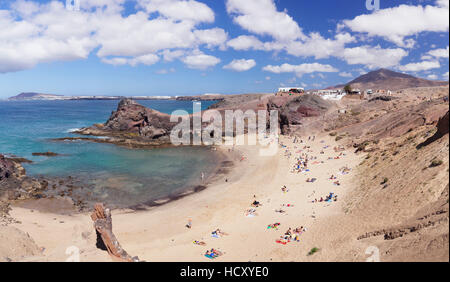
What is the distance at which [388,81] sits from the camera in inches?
6324

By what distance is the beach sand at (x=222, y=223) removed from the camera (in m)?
14.7

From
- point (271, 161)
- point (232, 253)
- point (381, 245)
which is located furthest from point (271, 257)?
point (271, 161)

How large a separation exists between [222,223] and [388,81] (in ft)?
575

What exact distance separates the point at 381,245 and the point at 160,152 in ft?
122

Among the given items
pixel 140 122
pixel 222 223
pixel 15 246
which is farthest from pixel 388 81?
pixel 15 246

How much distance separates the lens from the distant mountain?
14611cm

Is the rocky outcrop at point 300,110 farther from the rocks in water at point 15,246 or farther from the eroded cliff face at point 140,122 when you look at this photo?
the rocks in water at point 15,246

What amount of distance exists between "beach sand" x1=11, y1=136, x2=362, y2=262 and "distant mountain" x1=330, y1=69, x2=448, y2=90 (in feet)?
454

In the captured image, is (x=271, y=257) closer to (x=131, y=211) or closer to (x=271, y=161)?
(x=131, y=211)

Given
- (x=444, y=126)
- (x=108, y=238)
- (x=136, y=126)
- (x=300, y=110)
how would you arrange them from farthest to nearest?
1. (x=136, y=126)
2. (x=300, y=110)
3. (x=444, y=126)
4. (x=108, y=238)

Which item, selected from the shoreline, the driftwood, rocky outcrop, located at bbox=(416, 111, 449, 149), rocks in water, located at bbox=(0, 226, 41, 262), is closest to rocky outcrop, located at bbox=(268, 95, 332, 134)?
A: the shoreline

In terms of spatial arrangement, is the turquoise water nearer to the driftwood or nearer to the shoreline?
the shoreline

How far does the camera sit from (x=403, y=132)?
29.4 metres

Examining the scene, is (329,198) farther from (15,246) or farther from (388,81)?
(388,81)
